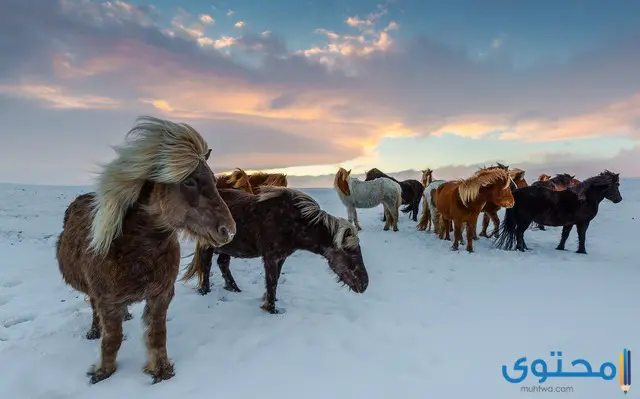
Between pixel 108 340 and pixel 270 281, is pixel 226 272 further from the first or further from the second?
pixel 108 340

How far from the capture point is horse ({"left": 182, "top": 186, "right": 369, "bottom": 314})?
511 centimetres

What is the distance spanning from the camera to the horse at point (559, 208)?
9.80m

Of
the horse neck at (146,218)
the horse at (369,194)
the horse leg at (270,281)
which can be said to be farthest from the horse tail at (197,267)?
the horse at (369,194)

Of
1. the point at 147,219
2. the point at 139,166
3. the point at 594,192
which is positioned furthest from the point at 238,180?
the point at 594,192

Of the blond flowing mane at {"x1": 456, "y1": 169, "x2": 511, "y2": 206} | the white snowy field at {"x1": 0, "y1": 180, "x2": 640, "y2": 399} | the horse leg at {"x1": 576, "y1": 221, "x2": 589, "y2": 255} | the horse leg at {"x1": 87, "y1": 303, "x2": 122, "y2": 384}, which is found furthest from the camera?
the horse leg at {"x1": 576, "y1": 221, "x2": 589, "y2": 255}

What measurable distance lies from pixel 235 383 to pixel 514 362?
3.14 meters

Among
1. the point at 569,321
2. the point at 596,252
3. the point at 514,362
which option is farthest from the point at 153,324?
the point at 596,252

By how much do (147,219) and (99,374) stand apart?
1695mm

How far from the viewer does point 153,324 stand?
3406 mm

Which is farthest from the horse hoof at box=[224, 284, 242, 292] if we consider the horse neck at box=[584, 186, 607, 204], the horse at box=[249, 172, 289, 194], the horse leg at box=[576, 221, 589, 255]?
the horse neck at box=[584, 186, 607, 204]

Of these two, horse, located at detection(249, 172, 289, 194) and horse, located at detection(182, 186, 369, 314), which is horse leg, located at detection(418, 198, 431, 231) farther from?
horse, located at detection(182, 186, 369, 314)

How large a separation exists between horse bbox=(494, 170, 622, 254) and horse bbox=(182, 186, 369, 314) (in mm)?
7080

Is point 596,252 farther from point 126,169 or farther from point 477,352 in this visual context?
point 126,169

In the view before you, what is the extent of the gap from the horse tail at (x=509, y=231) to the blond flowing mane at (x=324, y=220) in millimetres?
7070
